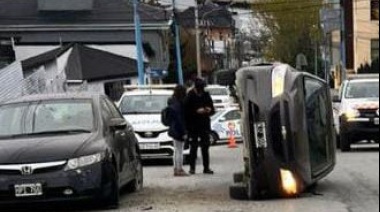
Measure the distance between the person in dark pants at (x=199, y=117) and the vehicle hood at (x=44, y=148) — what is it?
468 centimetres

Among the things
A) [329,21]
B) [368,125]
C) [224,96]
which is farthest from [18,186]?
[329,21]

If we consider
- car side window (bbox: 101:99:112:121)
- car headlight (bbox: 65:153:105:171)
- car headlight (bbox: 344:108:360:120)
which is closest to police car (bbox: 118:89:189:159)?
car headlight (bbox: 344:108:360:120)

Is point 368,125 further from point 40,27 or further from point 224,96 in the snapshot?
point 40,27

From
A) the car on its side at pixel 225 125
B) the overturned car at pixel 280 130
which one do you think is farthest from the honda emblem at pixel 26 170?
the car on its side at pixel 225 125

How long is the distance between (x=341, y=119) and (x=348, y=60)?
5210 cm

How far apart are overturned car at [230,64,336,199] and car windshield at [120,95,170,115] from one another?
858 centimetres

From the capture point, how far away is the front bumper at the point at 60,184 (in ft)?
32.4

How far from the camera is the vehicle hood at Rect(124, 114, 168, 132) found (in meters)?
18.1

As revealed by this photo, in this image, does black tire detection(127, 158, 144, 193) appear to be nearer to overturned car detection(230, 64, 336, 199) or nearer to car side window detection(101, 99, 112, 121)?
car side window detection(101, 99, 112, 121)

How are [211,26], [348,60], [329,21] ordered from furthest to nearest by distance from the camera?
[211,26]
[348,60]
[329,21]

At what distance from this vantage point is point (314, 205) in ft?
33.7

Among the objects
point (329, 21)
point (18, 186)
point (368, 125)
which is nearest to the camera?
point (18, 186)

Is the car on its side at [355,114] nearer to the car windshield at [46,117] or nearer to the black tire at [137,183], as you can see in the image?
the black tire at [137,183]

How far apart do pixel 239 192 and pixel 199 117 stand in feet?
13.5
